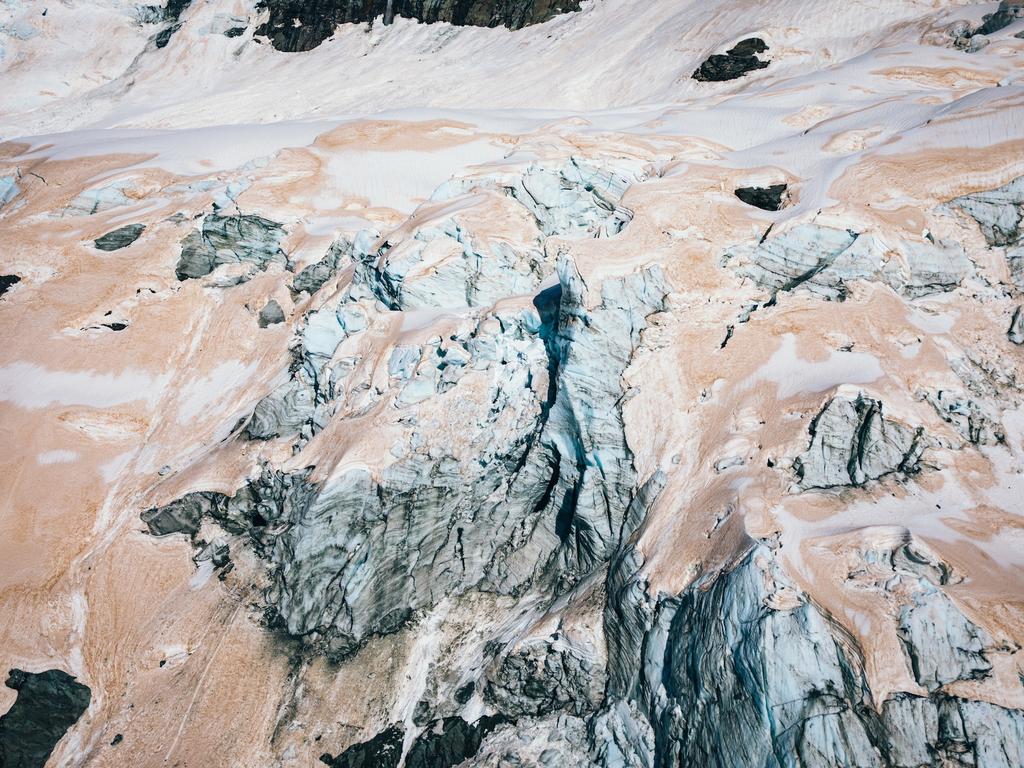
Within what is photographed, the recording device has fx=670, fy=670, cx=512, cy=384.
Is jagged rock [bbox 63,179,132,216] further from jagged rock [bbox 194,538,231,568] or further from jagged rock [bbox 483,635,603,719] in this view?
jagged rock [bbox 483,635,603,719]

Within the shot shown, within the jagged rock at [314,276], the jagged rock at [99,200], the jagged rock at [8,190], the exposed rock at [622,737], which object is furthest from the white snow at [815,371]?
the jagged rock at [8,190]

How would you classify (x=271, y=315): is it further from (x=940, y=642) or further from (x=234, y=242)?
(x=940, y=642)

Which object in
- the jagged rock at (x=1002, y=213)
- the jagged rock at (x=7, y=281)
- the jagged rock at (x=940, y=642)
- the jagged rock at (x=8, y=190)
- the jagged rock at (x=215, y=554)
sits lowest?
the jagged rock at (x=215, y=554)

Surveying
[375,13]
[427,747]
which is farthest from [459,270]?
[375,13]

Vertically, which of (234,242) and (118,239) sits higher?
(234,242)

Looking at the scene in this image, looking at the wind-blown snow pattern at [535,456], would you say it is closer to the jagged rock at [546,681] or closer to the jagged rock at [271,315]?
the jagged rock at [546,681]

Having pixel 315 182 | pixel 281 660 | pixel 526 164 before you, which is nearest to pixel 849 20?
pixel 526 164

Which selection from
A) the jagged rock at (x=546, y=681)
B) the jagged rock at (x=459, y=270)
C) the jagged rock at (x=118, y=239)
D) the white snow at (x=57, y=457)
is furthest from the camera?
the jagged rock at (x=118, y=239)
